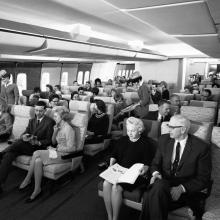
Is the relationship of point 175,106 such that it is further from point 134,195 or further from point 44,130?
point 134,195

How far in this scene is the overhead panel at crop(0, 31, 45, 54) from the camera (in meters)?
3.48

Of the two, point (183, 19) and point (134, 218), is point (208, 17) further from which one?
point (134, 218)

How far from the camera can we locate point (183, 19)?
2988 mm

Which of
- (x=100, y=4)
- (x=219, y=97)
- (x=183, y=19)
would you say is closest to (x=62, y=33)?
(x=100, y=4)

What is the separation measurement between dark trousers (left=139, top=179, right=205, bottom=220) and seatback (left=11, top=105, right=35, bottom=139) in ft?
10.0

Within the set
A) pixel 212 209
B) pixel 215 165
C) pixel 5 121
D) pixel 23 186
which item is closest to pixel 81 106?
pixel 5 121

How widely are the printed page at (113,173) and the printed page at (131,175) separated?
107 mm

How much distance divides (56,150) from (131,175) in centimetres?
152

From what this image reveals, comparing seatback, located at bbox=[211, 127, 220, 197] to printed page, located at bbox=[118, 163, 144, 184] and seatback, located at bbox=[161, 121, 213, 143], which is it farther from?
printed page, located at bbox=[118, 163, 144, 184]

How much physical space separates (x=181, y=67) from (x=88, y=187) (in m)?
11.3

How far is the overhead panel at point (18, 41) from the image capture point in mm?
3483

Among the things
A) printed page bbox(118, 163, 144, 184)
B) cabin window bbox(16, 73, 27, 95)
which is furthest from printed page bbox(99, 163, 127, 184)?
cabin window bbox(16, 73, 27, 95)

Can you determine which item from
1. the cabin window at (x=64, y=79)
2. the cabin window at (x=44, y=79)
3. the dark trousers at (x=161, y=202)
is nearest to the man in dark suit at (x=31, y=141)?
the dark trousers at (x=161, y=202)

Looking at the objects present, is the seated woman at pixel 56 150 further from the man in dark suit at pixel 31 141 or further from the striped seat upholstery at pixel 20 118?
the striped seat upholstery at pixel 20 118
